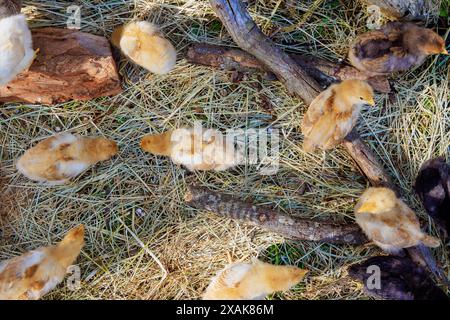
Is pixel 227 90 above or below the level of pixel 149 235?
above

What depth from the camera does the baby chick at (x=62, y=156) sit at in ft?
8.16

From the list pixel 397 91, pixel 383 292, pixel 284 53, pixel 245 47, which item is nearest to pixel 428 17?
pixel 397 91

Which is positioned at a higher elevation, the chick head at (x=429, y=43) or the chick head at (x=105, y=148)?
the chick head at (x=429, y=43)

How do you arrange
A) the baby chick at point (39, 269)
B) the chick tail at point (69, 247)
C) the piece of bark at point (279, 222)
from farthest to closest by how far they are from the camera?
the piece of bark at point (279, 222) → the chick tail at point (69, 247) → the baby chick at point (39, 269)

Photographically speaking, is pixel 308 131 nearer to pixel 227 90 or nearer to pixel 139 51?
pixel 227 90

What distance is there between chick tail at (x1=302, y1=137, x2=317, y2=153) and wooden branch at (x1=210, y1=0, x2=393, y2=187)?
0.64 feet

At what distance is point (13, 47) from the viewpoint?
2301 millimetres

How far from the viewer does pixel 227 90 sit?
9.15 feet

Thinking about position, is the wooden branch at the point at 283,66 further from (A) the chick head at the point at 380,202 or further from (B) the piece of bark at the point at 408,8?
(B) the piece of bark at the point at 408,8

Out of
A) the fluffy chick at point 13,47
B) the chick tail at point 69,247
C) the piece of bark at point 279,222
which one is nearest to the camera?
the fluffy chick at point 13,47

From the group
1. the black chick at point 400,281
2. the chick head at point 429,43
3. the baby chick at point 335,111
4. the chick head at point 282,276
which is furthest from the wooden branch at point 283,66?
the chick head at point 282,276

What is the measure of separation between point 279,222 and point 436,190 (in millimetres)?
872

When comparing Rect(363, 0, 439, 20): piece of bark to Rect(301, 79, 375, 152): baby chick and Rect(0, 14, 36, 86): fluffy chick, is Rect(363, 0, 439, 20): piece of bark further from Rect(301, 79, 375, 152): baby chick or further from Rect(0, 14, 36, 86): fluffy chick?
Rect(0, 14, 36, 86): fluffy chick
